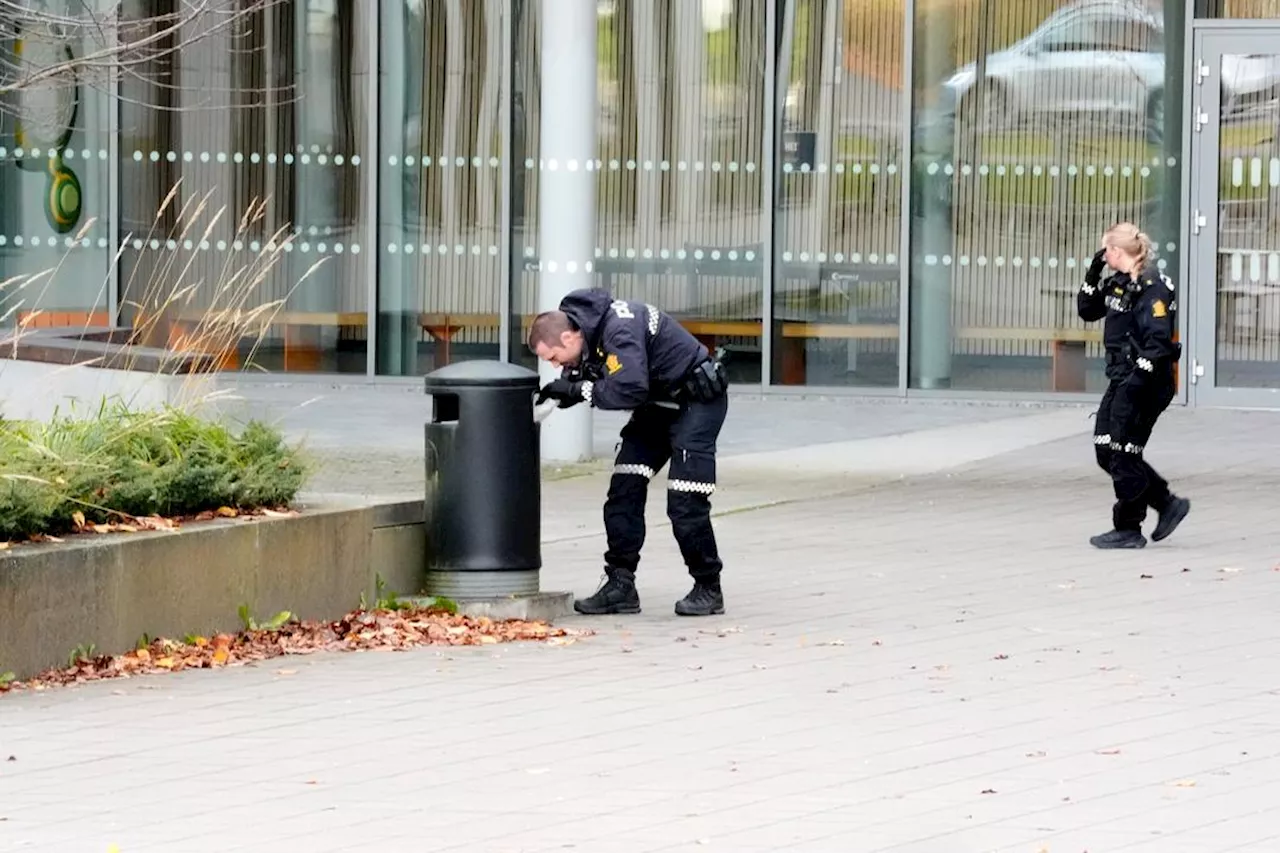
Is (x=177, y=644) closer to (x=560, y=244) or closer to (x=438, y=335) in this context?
(x=560, y=244)

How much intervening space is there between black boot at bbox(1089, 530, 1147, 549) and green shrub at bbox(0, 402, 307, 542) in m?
4.11

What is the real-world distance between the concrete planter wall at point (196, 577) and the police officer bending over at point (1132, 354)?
3.48 meters

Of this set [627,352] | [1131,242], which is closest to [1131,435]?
[1131,242]

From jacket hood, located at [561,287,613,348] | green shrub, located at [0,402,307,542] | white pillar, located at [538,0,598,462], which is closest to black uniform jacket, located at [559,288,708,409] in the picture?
jacket hood, located at [561,287,613,348]

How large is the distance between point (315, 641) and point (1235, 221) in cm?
1182

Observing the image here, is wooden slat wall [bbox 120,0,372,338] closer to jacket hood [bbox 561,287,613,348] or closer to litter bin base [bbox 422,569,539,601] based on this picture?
litter bin base [bbox 422,569,539,601]

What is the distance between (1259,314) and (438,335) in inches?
263

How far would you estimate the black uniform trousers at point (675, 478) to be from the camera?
31.3 ft

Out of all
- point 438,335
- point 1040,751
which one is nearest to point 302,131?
point 438,335

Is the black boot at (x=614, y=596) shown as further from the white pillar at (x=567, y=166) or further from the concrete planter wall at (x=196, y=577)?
the white pillar at (x=567, y=166)

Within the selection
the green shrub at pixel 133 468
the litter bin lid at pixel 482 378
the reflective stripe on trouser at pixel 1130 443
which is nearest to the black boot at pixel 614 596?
the litter bin lid at pixel 482 378

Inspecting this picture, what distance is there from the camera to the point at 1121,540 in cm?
1162

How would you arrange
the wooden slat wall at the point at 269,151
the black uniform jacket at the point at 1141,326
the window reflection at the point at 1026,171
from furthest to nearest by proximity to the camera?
the wooden slat wall at the point at 269,151 → the window reflection at the point at 1026,171 → the black uniform jacket at the point at 1141,326

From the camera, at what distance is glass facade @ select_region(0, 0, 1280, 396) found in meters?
19.4
